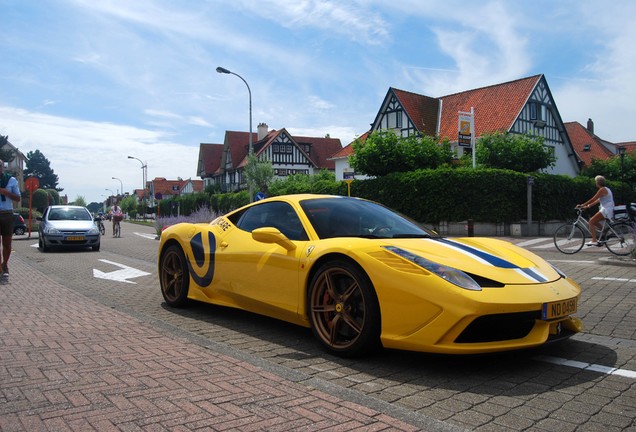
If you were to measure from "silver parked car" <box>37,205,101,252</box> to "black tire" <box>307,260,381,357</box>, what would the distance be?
13.3 meters

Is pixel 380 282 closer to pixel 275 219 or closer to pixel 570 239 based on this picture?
pixel 275 219

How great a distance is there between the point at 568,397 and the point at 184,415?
2.20 metres

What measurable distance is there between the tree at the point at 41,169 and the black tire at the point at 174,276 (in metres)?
131

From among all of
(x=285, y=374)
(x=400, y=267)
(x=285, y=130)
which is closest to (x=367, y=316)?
(x=400, y=267)

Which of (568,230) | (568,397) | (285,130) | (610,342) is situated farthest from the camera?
(285,130)

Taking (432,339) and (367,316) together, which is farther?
(367,316)

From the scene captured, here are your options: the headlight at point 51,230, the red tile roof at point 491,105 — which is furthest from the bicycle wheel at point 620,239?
the red tile roof at point 491,105

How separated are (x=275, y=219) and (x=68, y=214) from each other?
14.0 meters

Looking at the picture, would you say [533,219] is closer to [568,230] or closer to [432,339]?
[568,230]

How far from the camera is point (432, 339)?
341 cm

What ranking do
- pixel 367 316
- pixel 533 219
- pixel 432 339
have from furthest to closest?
pixel 533 219
pixel 367 316
pixel 432 339

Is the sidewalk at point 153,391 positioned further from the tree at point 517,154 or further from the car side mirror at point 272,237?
the tree at point 517,154

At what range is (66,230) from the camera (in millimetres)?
15406

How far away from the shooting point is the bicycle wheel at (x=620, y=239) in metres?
9.89
